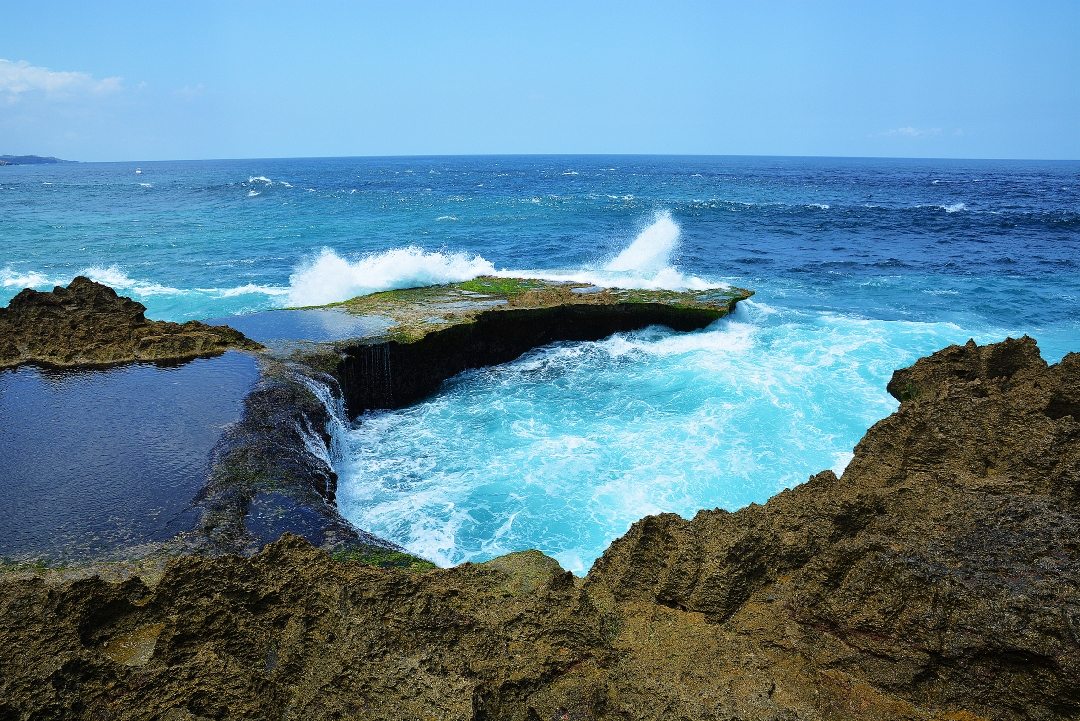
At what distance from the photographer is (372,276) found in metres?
24.4

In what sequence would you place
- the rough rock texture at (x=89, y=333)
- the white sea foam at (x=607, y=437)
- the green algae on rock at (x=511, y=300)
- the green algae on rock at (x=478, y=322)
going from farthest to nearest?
the green algae on rock at (x=511, y=300) → the green algae on rock at (x=478, y=322) → the rough rock texture at (x=89, y=333) → the white sea foam at (x=607, y=437)

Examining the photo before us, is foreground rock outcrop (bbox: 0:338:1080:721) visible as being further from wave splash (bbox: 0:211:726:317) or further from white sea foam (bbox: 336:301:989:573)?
wave splash (bbox: 0:211:726:317)

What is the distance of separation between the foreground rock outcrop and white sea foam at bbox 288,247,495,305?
18.8 m

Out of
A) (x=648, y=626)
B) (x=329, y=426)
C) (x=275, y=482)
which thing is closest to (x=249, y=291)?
(x=329, y=426)

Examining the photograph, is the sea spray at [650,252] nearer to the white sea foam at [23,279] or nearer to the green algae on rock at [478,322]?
the green algae on rock at [478,322]

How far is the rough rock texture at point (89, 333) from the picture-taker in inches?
483

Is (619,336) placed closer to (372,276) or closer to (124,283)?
(372,276)

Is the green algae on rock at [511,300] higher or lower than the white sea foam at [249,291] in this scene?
higher

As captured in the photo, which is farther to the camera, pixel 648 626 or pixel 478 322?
pixel 478 322

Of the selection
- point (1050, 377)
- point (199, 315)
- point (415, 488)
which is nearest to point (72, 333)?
point (415, 488)

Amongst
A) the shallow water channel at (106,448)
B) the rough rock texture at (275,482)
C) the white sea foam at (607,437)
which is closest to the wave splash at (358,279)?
the white sea foam at (607,437)

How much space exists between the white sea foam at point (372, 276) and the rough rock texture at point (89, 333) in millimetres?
9309

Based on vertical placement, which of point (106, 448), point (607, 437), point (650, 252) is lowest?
point (607, 437)

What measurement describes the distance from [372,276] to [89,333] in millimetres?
12265
